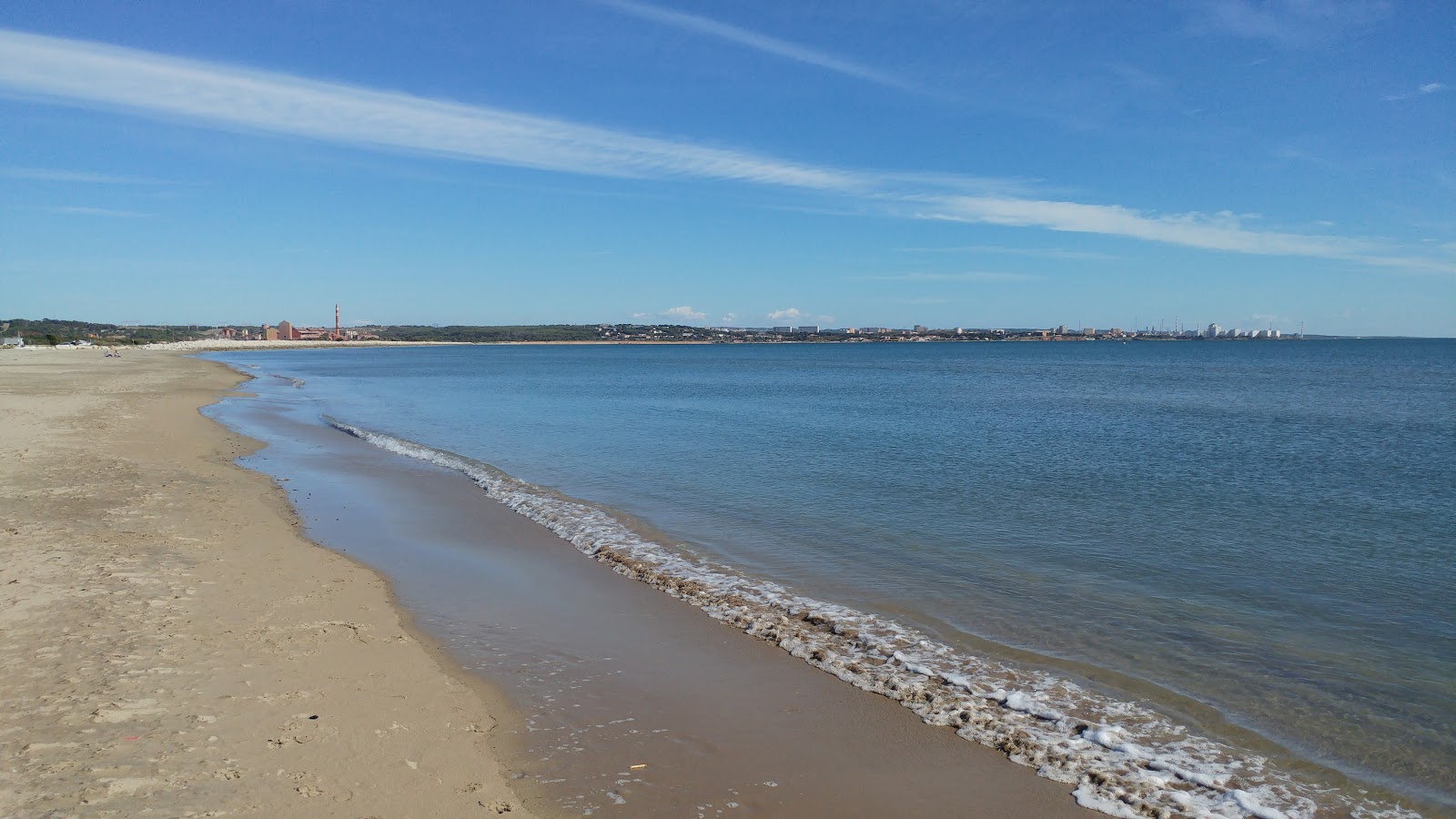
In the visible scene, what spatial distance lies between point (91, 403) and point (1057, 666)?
119ft

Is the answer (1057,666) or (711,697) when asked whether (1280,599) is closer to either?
(1057,666)

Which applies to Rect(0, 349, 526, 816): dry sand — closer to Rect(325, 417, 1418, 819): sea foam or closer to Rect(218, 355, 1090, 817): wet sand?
Rect(218, 355, 1090, 817): wet sand

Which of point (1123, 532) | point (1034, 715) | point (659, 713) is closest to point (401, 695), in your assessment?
point (659, 713)

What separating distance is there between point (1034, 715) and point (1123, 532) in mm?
7548

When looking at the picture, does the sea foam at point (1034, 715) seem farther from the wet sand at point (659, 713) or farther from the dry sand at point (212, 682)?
the dry sand at point (212, 682)

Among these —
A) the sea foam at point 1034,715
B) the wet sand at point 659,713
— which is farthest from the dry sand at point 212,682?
the sea foam at point 1034,715

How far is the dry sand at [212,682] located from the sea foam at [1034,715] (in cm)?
335

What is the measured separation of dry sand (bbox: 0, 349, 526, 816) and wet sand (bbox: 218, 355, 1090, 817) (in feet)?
1.40

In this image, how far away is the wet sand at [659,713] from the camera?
17.5 ft

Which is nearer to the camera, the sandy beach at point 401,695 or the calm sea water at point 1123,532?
the sandy beach at point 401,695

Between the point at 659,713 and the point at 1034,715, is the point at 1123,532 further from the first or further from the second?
the point at 659,713

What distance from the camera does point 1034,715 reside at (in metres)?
6.66

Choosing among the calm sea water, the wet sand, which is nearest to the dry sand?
the wet sand

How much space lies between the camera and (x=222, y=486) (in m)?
15.5
